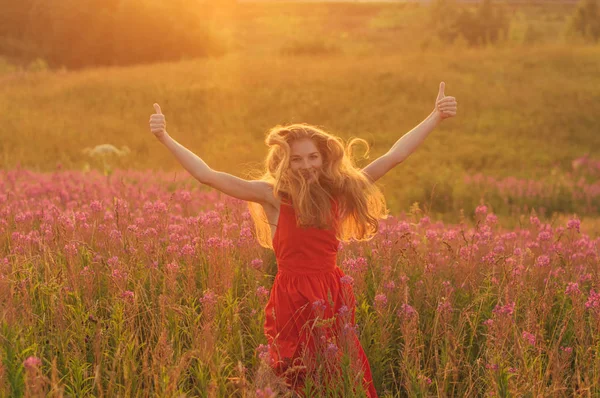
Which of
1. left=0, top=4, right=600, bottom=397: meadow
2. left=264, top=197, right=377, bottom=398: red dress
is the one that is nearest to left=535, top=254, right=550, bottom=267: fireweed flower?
left=0, top=4, right=600, bottom=397: meadow

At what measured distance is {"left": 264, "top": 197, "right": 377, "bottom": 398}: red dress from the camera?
3438mm

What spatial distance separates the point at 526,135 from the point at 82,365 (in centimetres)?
1757

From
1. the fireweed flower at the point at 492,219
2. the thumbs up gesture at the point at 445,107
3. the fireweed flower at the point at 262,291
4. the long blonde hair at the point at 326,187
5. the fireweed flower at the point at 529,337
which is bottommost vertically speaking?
the fireweed flower at the point at 492,219

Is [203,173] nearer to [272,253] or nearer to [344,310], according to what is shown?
[344,310]

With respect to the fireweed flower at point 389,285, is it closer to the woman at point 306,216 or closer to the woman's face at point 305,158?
the woman at point 306,216

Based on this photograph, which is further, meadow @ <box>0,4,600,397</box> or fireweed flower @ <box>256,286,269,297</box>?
fireweed flower @ <box>256,286,269,297</box>

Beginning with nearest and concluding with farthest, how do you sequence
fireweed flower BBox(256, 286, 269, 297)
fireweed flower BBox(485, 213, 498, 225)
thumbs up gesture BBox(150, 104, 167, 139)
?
thumbs up gesture BBox(150, 104, 167, 139), fireweed flower BBox(256, 286, 269, 297), fireweed flower BBox(485, 213, 498, 225)

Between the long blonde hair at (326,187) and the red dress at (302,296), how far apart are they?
0.08 m

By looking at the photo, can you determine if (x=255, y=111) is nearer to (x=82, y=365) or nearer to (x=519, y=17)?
(x=82, y=365)

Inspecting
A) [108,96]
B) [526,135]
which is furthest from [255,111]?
[526,135]

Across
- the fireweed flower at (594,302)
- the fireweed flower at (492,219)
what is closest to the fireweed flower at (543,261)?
the fireweed flower at (594,302)

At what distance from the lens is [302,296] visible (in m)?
3.56

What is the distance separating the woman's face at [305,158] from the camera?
147 inches

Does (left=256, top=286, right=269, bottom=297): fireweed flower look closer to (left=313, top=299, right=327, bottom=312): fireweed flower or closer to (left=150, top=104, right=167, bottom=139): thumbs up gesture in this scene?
(left=313, top=299, right=327, bottom=312): fireweed flower
